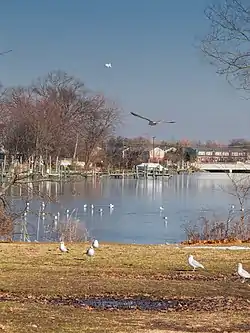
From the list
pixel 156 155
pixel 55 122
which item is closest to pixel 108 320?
pixel 55 122

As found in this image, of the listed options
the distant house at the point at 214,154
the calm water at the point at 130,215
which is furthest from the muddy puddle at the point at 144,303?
the distant house at the point at 214,154

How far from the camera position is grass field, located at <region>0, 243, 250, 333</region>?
7.68m

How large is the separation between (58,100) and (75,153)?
7.54m

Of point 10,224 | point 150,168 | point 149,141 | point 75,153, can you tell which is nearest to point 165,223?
point 10,224

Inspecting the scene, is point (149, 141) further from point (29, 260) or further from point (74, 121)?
point (29, 260)

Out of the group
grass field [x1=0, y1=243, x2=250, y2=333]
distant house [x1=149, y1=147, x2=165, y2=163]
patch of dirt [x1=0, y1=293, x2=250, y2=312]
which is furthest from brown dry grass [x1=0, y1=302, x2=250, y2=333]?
distant house [x1=149, y1=147, x2=165, y2=163]

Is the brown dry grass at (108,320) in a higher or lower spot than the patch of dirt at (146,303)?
higher

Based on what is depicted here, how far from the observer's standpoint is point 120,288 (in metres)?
10.6

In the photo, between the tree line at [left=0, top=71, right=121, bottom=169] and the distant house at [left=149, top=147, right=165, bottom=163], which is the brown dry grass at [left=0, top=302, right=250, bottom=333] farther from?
the distant house at [left=149, top=147, right=165, bottom=163]

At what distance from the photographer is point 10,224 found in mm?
23000

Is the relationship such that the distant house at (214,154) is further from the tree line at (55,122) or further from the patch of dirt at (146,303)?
the patch of dirt at (146,303)

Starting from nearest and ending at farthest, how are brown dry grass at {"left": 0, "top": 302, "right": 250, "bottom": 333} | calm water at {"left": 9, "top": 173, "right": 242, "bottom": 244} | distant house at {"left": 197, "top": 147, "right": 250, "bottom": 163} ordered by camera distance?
1. brown dry grass at {"left": 0, "top": 302, "right": 250, "bottom": 333}
2. calm water at {"left": 9, "top": 173, "right": 242, "bottom": 244}
3. distant house at {"left": 197, "top": 147, "right": 250, "bottom": 163}

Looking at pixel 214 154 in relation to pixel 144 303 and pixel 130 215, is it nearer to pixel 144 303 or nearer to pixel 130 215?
pixel 130 215

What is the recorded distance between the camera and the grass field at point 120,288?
7.68m
